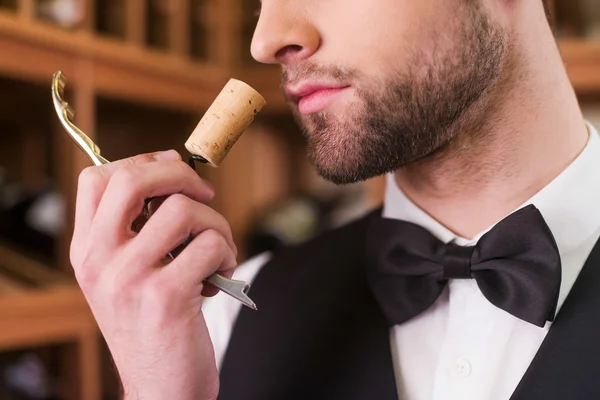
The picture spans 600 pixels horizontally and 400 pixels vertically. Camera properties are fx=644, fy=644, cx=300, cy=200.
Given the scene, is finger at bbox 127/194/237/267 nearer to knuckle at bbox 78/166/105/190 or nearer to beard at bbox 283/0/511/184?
knuckle at bbox 78/166/105/190

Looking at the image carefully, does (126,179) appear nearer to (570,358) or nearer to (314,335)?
(314,335)

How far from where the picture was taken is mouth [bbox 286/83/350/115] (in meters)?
0.79

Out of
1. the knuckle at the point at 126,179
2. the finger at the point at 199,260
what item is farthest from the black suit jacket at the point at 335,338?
the knuckle at the point at 126,179

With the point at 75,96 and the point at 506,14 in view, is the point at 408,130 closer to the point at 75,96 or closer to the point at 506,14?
the point at 506,14

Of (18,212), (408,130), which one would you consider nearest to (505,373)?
(408,130)

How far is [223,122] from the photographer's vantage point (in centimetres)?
71

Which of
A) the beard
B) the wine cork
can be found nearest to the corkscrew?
the wine cork

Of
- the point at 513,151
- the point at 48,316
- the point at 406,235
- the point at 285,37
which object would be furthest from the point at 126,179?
the point at 48,316

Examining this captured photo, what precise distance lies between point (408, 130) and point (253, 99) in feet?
0.66

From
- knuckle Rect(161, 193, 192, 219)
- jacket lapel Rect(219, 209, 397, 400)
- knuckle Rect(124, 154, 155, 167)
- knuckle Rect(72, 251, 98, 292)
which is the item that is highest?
knuckle Rect(124, 154, 155, 167)

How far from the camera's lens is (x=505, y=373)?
735mm

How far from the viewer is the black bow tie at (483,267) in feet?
2.36

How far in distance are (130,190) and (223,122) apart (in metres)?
0.14

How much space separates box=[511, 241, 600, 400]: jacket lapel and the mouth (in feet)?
1.21
